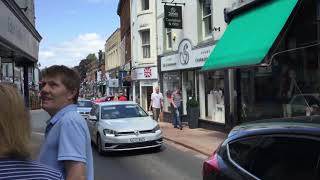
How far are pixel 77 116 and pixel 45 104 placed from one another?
0.86 ft

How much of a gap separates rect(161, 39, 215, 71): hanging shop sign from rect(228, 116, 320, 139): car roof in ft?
49.0

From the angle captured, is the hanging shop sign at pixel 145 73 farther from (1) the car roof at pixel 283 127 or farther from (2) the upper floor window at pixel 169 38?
(1) the car roof at pixel 283 127

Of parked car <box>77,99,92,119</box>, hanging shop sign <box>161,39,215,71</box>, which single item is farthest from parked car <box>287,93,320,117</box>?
parked car <box>77,99,92,119</box>

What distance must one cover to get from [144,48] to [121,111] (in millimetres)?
16308

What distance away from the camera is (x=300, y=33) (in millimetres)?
13844

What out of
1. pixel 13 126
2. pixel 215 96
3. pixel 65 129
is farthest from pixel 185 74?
pixel 13 126

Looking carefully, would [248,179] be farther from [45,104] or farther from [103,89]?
[103,89]

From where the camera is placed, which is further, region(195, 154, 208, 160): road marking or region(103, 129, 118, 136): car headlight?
region(103, 129, 118, 136): car headlight

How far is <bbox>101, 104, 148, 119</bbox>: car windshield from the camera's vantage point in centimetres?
1480

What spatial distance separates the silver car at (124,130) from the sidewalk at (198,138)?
4.06ft

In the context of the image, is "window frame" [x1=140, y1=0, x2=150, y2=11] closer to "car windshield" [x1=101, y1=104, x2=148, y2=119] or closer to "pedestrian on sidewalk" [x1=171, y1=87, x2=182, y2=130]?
"pedestrian on sidewalk" [x1=171, y1=87, x2=182, y2=130]

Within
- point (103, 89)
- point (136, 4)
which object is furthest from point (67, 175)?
point (103, 89)

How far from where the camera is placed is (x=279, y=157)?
3473 millimetres

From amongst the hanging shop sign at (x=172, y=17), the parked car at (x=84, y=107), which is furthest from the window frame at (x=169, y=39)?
the parked car at (x=84, y=107)
